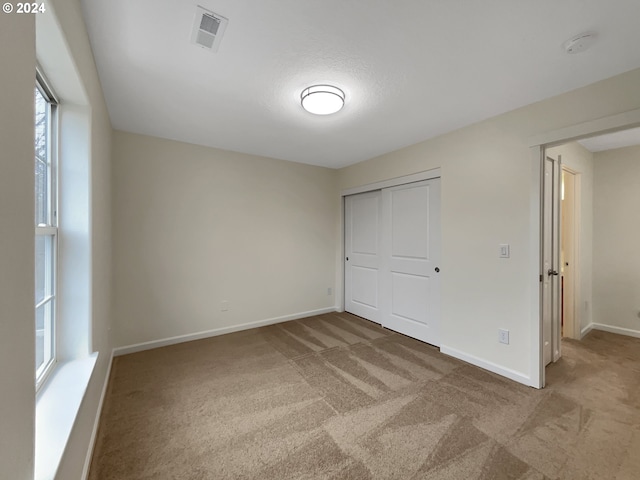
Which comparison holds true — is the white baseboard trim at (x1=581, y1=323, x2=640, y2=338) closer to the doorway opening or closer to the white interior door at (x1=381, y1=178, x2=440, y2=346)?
the doorway opening

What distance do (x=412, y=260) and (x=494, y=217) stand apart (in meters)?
1.09

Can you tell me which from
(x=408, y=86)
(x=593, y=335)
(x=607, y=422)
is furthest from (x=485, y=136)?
(x=593, y=335)

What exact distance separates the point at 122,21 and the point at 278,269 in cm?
302

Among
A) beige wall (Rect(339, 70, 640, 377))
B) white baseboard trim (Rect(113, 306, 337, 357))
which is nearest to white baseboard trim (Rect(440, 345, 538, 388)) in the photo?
beige wall (Rect(339, 70, 640, 377))

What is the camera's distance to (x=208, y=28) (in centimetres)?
148

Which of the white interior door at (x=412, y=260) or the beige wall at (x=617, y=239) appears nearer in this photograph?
the white interior door at (x=412, y=260)

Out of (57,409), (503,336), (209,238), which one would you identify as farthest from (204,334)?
(503,336)

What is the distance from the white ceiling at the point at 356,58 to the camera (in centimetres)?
136

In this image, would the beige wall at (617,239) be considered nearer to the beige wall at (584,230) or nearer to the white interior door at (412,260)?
the beige wall at (584,230)

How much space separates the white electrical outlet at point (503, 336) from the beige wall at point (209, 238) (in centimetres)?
251

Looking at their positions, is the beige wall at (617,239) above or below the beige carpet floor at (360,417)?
above

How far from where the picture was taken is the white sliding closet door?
315 cm

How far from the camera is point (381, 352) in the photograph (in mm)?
2928

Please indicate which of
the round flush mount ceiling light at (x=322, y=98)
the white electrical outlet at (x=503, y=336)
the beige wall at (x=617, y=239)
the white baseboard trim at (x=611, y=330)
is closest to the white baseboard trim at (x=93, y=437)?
the round flush mount ceiling light at (x=322, y=98)
